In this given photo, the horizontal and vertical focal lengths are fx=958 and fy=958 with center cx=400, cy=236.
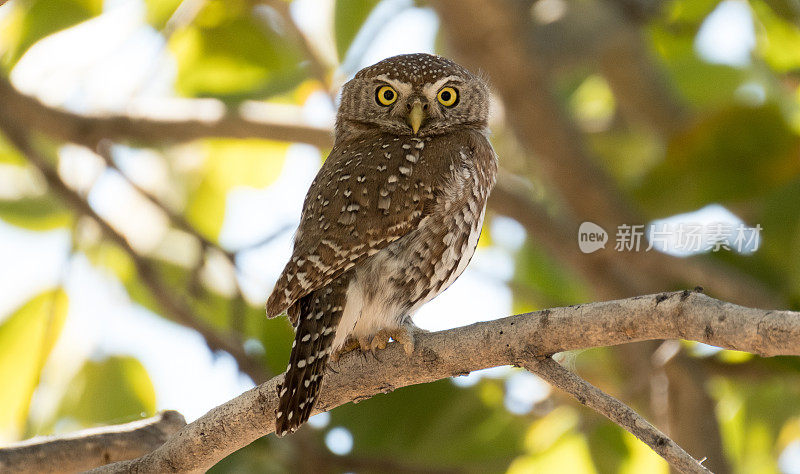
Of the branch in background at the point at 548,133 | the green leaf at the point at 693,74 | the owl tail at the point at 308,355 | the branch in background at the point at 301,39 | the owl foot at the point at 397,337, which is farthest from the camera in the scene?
the green leaf at the point at 693,74

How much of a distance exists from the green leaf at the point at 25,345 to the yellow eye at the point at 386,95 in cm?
273

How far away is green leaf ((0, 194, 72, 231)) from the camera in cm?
603

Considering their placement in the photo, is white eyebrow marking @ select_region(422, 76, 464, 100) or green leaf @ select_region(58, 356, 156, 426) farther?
green leaf @ select_region(58, 356, 156, 426)

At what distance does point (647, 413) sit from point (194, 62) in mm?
3732

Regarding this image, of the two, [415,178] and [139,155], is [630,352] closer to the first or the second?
[415,178]

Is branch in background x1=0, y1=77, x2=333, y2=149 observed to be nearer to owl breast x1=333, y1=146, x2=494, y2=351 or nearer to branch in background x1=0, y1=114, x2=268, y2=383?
branch in background x1=0, y1=114, x2=268, y2=383

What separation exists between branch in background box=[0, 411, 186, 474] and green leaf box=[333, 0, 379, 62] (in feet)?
9.26

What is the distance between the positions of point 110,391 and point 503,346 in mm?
3617

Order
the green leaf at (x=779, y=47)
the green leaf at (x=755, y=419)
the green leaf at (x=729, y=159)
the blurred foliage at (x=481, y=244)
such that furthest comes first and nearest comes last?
the green leaf at (x=779, y=47) → the green leaf at (x=755, y=419) → the green leaf at (x=729, y=159) → the blurred foliage at (x=481, y=244)

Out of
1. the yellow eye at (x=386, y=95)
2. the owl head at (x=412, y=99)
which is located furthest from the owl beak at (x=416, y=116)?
the yellow eye at (x=386, y=95)

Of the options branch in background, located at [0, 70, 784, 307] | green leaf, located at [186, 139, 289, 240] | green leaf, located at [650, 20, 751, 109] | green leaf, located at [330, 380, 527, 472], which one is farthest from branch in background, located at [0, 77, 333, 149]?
green leaf, located at [650, 20, 751, 109]

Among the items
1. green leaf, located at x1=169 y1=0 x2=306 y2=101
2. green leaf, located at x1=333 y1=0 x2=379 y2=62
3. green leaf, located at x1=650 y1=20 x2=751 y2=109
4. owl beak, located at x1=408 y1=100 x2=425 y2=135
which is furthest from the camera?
green leaf, located at x1=650 y1=20 x2=751 y2=109

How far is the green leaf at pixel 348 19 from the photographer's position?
5598mm
